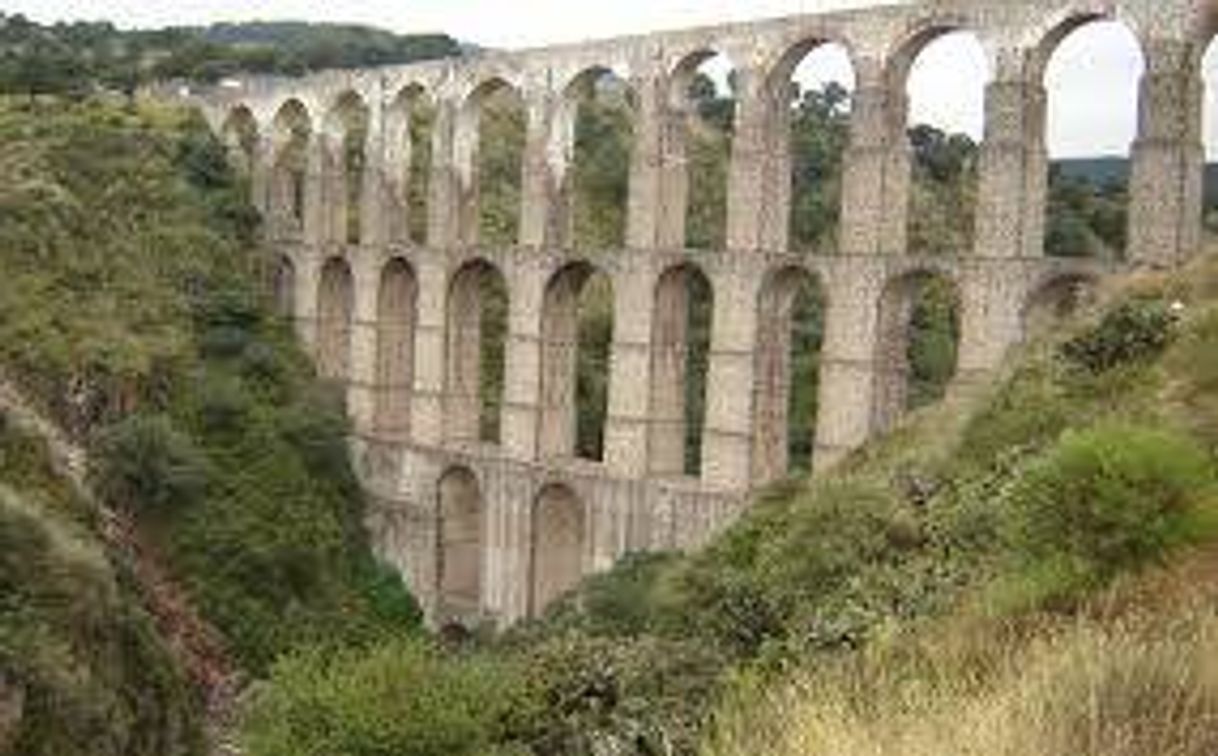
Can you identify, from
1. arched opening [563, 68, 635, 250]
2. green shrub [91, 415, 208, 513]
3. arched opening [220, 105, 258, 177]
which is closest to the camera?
green shrub [91, 415, 208, 513]

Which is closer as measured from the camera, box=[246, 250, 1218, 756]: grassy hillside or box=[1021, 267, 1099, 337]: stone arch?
box=[246, 250, 1218, 756]: grassy hillside

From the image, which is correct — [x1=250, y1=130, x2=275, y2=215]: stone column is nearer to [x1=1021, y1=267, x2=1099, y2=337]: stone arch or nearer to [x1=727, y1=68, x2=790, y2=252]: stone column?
[x1=727, y1=68, x2=790, y2=252]: stone column

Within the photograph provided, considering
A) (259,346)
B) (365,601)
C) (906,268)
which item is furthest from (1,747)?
(259,346)

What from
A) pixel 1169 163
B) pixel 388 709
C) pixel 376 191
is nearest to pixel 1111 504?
pixel 388 709

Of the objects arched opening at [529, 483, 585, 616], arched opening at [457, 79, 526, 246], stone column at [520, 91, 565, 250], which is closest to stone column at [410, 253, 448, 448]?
arched opening at [457, 79, 526, 246]

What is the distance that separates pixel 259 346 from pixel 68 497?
47.2ft

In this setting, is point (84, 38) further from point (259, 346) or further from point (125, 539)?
point (125, 539)

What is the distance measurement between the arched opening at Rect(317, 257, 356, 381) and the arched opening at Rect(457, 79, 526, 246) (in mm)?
4079

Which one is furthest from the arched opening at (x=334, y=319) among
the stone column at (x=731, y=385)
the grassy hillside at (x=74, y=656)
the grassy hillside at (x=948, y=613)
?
the grassy hillside at (x=948, y=613)

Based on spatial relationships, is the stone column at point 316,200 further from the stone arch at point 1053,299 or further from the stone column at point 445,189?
the stone arch at point 1053,299

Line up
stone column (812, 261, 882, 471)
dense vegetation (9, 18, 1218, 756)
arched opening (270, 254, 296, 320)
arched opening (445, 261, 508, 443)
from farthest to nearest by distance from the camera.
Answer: arched opening (270, 254, 296, 320), arched opening (445, 261, 508, 443), stone column (812, 261, 882, 471), dense vegetation (9, 18, 1218, 756)

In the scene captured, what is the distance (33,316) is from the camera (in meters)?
44.7

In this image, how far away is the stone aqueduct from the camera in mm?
32812

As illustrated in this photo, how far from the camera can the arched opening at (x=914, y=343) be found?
34.6m
